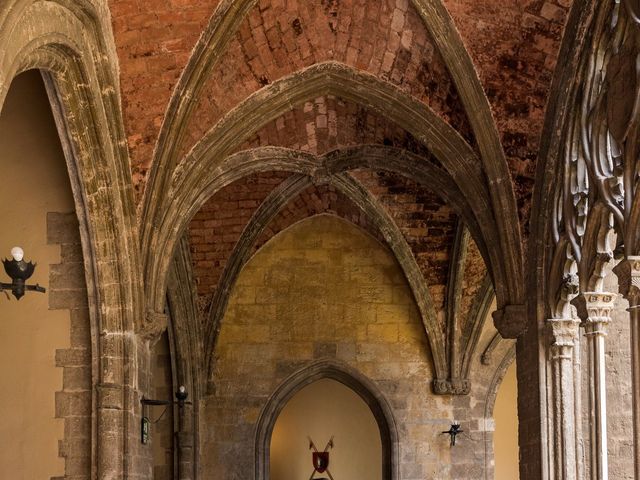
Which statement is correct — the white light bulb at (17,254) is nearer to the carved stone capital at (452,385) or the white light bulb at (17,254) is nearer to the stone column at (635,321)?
the stone column at (635,321)

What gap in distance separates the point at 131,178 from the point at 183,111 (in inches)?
26.2

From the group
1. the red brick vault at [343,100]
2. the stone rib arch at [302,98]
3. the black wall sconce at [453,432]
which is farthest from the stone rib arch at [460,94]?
the black wall sconce at [453,432]

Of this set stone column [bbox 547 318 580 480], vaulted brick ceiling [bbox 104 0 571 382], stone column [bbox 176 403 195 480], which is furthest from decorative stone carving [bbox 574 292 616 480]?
stone column [bbox 176 403 195 480]

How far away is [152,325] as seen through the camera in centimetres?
931

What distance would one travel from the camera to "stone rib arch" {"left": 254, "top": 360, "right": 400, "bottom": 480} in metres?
13.2

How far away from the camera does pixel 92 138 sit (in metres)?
8.59

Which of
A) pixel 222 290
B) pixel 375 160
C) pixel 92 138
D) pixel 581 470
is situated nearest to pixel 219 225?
pixel 222 290

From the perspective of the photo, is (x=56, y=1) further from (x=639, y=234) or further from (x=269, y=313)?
(x=269, y=313)

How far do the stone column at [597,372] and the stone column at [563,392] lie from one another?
76 centimetres

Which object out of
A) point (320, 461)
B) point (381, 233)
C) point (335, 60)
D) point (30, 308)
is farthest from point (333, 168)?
point (320, 461)

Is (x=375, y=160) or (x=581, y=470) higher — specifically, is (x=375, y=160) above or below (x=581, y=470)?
above

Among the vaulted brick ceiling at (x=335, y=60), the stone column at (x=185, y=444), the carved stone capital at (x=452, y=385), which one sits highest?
the vaulted brick ceiling at (x=335, y=60)

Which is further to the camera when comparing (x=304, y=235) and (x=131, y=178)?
(x=304, y=235)

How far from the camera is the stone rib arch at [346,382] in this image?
13172 millimetres
